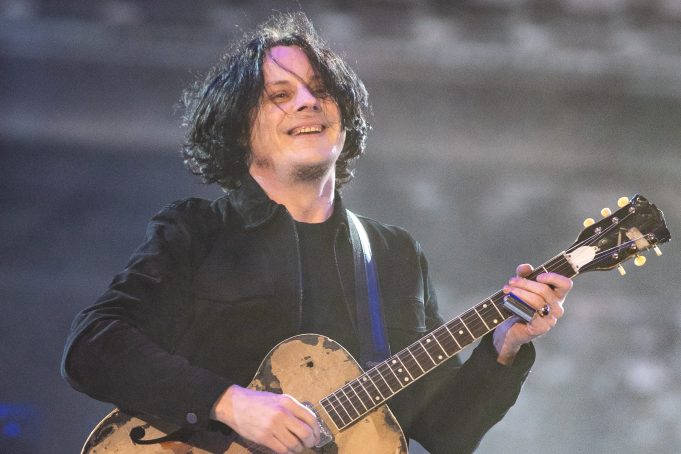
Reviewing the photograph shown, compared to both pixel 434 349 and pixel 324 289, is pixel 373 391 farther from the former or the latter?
pixel 324 289

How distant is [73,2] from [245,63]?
1170mm

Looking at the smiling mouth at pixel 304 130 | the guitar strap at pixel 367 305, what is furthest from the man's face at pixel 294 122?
the guitar strap at pixel 367 305

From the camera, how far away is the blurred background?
143 inches

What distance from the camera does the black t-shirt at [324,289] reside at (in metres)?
2.73

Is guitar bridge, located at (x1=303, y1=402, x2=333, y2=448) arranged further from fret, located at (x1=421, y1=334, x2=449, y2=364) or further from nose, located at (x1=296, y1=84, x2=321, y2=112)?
nose, located at (x1=296, y1=84, x2=321, y2=112)

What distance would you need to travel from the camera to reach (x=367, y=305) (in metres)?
2.82

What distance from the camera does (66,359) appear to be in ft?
7.89

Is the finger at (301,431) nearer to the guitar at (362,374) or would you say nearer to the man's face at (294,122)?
the guitar at (362,374)

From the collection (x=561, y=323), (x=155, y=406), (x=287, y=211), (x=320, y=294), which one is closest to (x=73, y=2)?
(x=287, y=211)

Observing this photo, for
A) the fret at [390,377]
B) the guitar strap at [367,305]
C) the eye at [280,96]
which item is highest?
the eye at [280,96]

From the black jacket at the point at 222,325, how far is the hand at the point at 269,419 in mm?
55

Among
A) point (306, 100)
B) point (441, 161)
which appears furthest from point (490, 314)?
point (441, 161)

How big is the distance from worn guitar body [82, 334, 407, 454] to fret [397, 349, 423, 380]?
14 cm

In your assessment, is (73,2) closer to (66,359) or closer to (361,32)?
(361,32)
